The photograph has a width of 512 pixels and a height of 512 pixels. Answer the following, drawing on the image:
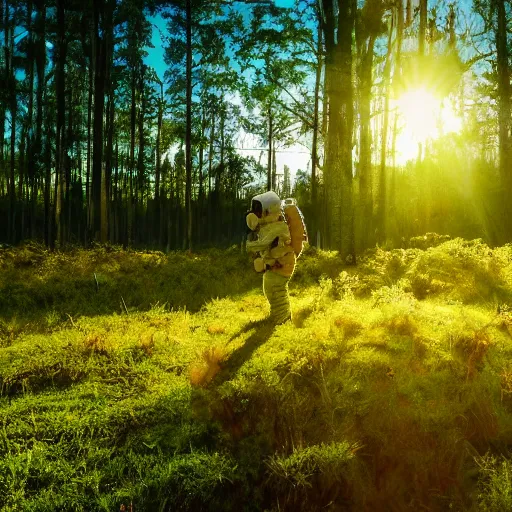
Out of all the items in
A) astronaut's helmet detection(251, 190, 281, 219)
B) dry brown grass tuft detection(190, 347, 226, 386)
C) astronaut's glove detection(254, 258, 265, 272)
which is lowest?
dry brown grass tuft detection(190, 347, 226, 386)

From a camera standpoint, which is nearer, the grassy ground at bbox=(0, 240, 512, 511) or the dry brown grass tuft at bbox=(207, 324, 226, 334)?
the grassy ground at bbox=(0, 240, 512, 511)

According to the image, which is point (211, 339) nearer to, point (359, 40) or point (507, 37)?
point (359, 40)

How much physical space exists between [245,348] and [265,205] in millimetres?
2158

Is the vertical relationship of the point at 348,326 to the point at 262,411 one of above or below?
above

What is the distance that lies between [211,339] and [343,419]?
267 cm

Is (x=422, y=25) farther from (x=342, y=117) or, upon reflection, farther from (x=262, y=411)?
(x=262, y=411)

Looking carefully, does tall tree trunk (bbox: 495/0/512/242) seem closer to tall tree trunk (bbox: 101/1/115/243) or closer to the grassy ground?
the grassy ground

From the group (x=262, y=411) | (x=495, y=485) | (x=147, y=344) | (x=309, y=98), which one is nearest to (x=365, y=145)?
(x=309, y=98)

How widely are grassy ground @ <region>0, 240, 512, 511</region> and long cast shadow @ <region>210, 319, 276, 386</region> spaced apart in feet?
0.09

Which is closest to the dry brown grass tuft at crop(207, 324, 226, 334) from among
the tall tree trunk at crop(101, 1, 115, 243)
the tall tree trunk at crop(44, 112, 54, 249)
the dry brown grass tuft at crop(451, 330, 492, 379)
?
the dry brown grass tuft at crop(451, 330, 492, 379)

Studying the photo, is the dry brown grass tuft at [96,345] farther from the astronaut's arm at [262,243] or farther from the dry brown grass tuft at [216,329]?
the astronaut's arm at [262,243]

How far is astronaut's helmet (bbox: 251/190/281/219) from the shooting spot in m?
6.71

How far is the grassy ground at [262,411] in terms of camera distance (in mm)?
3193

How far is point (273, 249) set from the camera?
675cm
